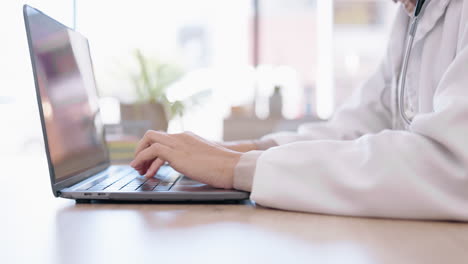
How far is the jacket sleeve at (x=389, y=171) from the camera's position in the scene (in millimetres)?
513

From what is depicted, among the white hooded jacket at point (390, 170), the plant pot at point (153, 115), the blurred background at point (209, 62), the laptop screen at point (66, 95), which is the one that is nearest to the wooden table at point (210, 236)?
the white hooded jacket at point (390, 170)

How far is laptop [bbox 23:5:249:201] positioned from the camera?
600 millimetres

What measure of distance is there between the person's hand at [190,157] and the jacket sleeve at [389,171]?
0.21 ft

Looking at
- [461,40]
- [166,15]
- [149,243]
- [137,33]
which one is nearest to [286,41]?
[166,15]

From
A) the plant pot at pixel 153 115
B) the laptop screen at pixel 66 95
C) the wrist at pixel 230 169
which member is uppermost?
the laptop screen at pixel 66 95

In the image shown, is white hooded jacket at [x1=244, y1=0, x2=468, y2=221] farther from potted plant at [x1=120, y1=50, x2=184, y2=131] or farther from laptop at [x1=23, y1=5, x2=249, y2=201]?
potted plant at [x1=120, y1=50, x2=184, y2=131]

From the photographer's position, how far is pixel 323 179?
549mm

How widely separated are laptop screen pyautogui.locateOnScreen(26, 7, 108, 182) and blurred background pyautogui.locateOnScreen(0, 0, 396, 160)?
0.61m

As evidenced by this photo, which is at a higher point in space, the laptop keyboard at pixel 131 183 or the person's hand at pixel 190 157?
the person's hand at pixel 190 157

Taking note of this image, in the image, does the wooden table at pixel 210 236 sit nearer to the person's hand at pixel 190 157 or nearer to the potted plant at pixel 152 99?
the person's hand at pixel 190 157

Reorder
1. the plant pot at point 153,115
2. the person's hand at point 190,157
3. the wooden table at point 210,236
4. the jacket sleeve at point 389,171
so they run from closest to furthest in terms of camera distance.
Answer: the wooden table at point 210,236, the jacket sleeve at point 389,171, the person's hand at point 190,157, the plant pot at point 153,115

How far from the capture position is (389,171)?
1.72 feet

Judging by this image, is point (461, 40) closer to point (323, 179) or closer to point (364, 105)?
point (323, 179)

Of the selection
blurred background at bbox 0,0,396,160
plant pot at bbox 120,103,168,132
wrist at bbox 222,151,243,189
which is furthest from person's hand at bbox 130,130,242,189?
plant pot at bbox 120,103,168,132
